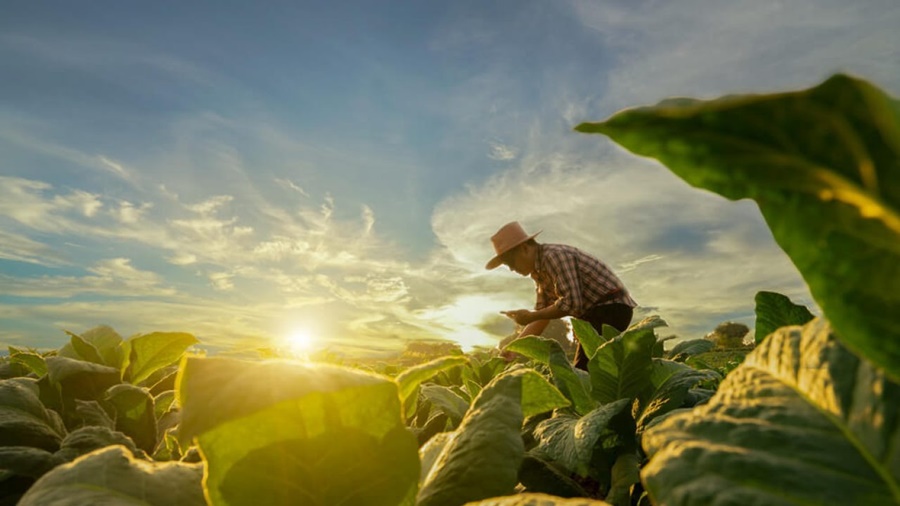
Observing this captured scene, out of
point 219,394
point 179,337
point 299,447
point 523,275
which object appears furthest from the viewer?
point 523,275

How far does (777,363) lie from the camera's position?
0.80m

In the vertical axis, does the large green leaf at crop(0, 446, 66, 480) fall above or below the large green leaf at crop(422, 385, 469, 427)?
below

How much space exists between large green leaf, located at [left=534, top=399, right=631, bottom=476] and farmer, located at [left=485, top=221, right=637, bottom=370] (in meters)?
5.64

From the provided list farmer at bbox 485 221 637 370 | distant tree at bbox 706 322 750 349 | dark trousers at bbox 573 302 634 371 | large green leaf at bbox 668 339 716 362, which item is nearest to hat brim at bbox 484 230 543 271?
farmer at bbox 485 221 637 370

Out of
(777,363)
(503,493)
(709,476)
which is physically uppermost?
(777,363)

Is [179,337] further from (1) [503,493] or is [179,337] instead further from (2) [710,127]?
(2) [710,127]

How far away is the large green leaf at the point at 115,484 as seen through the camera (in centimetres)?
99

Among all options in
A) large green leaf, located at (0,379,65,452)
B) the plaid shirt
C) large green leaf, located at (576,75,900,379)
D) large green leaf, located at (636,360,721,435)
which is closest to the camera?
large green leaf, located at (576,75,900,379)

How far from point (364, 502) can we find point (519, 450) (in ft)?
0.91

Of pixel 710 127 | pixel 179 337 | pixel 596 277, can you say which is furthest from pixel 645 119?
pixel 596 277

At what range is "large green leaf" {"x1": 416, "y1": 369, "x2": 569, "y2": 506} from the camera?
3.34ft

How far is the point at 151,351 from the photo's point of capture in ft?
9.26

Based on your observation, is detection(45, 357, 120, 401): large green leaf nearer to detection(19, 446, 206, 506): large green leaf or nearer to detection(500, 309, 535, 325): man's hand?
detection(19, 446, 206, 506): large green leaf

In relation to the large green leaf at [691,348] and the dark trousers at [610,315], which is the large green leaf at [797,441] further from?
the dark trousers at [610,315]
